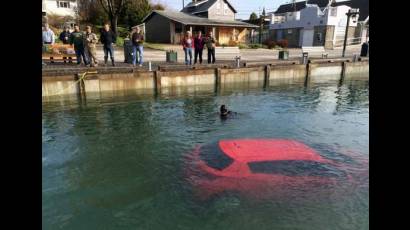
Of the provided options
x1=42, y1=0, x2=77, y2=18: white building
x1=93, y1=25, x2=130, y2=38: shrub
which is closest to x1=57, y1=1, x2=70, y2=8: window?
x1=42, y1=0, x2=77, y2=18: white building

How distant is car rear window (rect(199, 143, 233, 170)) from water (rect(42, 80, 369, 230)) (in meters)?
0.59

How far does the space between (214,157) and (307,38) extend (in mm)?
45275

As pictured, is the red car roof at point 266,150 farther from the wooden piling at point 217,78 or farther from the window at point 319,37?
the window at point 319,37

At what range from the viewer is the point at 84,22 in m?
44.8

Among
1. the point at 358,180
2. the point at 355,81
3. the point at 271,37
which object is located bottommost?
the point at 358,180

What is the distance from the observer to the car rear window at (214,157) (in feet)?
30.5

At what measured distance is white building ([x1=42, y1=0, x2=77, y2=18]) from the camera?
4769 cm

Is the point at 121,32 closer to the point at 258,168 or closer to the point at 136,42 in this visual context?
the point at 136,42

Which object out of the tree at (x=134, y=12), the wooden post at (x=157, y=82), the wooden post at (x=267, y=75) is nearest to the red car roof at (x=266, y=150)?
the wooden post at (x=157, y=82)
